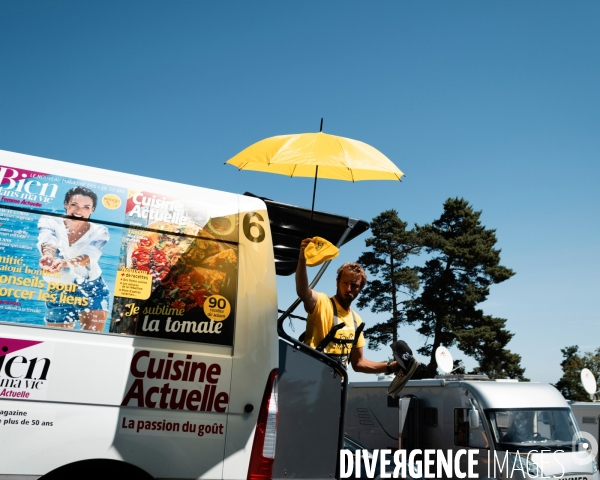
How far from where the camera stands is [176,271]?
400cm

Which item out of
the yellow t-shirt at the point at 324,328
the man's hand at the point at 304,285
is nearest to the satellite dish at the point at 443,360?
the yellow t-shirt at the point at 324,328

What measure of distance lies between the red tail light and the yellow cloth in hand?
1230 millimetres

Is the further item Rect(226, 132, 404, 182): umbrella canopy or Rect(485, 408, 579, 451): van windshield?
Rect(485, 408, 579, 451): van windshield

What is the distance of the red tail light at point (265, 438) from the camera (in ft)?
12.8

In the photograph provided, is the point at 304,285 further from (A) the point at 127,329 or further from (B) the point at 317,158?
(A) the point at 127,329

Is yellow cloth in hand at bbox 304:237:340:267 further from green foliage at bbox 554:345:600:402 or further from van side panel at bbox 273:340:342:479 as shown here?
green foliage at bbox 554:345:600:402

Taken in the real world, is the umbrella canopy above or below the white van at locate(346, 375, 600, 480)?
above

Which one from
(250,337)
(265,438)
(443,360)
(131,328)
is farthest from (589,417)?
(131,328)

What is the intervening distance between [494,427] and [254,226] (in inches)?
286

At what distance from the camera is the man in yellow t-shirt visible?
5.42 metres

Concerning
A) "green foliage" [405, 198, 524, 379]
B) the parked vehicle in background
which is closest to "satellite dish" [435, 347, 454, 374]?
the parked vehicle in background

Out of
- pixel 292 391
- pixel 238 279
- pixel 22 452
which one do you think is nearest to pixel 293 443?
pixel 292 391

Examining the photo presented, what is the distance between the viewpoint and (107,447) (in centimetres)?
365

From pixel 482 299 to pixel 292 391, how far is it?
34997mm
